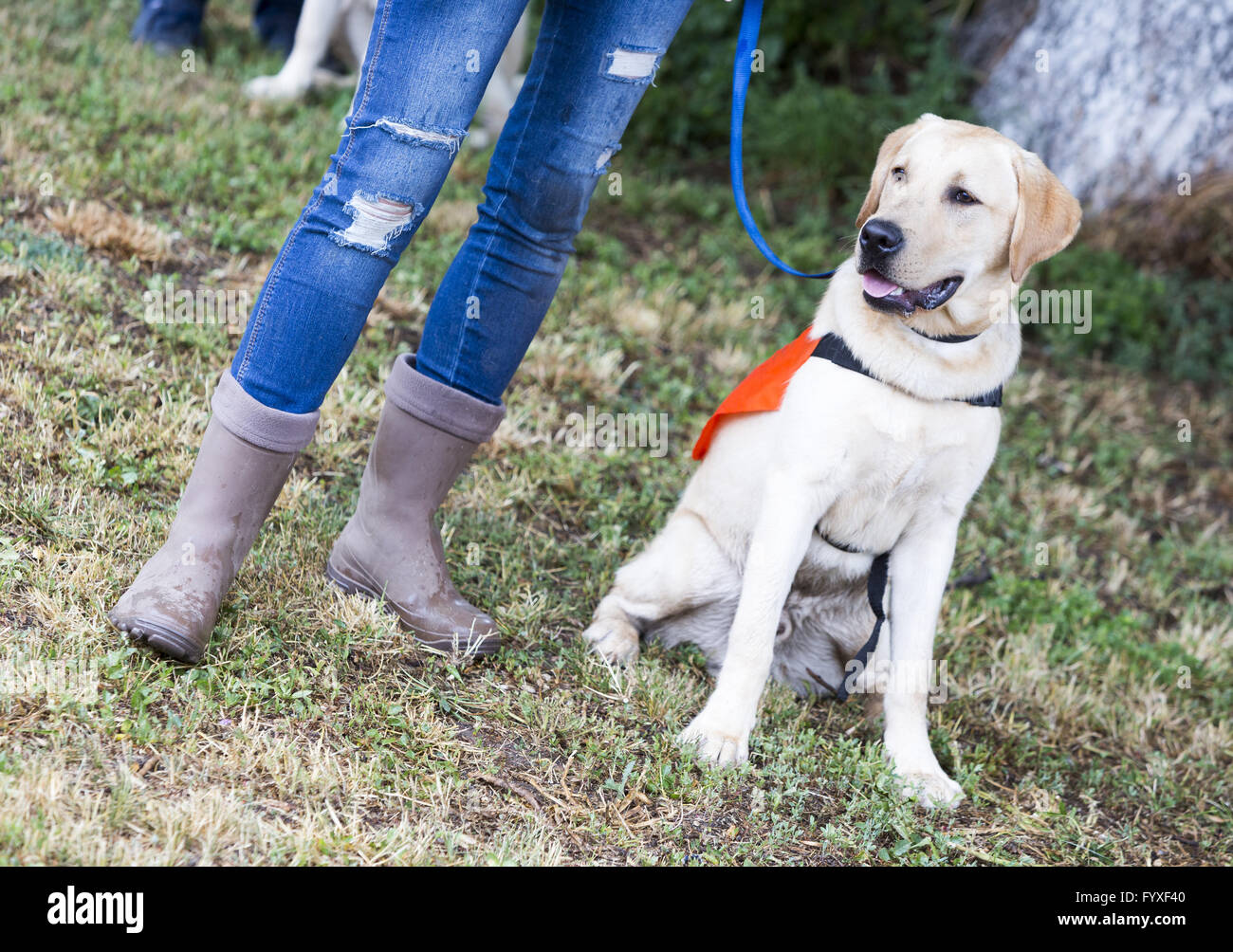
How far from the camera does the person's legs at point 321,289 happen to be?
1995 mm

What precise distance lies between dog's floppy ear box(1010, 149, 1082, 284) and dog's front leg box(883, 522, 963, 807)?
614 mm

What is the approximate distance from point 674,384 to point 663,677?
1.62 metres

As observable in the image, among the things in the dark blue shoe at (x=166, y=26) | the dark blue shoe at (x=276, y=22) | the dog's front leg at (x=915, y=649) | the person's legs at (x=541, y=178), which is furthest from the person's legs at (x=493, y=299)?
the dark blue shoe at (x=276, y=22)

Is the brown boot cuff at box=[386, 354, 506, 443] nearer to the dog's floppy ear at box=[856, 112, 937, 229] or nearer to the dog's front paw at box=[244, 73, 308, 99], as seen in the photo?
the dog's floppy ear at box=[856, 112, 937, 229]

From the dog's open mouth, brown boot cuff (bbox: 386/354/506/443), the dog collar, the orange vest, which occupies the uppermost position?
the dog's open mouth

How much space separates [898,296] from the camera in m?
2.42

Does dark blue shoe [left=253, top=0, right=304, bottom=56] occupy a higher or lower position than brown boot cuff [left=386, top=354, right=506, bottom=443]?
higher

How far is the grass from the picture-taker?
6.68 feet

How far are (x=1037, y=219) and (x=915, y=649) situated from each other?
988mm
